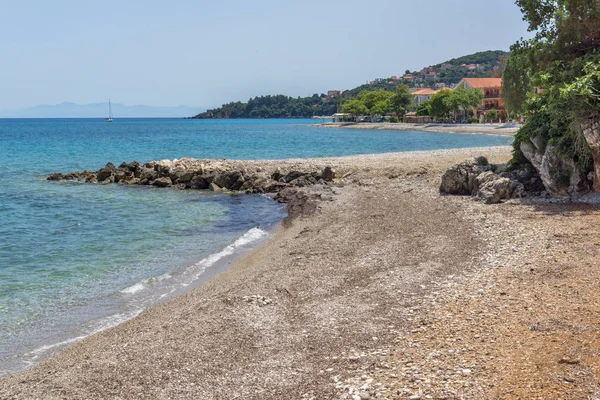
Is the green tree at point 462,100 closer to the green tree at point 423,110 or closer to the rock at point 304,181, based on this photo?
the green tree at point 423,110

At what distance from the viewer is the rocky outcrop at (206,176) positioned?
110 feet

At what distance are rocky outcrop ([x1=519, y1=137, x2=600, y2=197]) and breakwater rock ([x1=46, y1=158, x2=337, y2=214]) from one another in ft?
37.1

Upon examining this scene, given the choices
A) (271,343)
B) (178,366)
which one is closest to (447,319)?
(271,343)

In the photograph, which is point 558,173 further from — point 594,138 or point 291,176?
point 291,176

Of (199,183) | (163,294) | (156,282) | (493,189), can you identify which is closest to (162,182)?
(199,183)

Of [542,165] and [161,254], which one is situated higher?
[542,165]

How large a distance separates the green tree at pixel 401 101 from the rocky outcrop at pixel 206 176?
11660cm

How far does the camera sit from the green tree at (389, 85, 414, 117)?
150375 millimetres

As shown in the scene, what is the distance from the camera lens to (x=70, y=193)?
34.5m

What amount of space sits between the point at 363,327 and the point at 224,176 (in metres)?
26.2

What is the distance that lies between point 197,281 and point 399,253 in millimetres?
5656

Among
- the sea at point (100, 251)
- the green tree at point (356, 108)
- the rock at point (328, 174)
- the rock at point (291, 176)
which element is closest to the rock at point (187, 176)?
the sea at point (100, 251)

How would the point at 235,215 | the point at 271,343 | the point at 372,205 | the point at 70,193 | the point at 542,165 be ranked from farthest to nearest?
the point at 70,193 → the point at 235,215 → the point at 372,205 → the point at 542,165 → the point at 271,343

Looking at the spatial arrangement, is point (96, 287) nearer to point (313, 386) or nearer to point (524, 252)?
point (313, 386)
